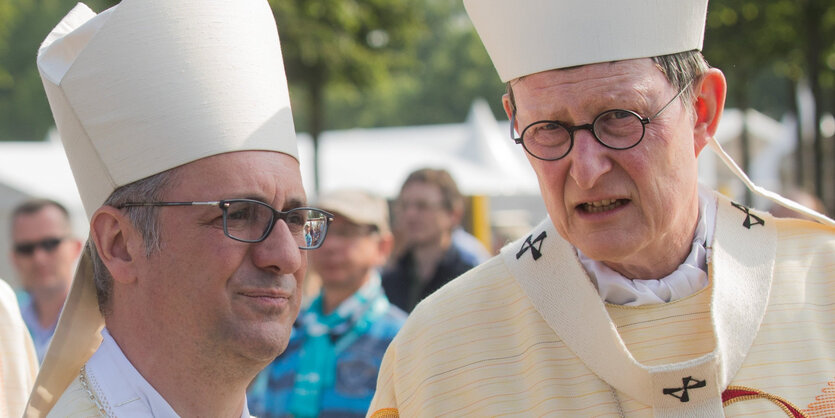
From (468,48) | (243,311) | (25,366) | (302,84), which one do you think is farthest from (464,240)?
(468,48)

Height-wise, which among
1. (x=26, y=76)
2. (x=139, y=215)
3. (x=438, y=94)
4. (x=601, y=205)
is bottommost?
(x=438, y=94)

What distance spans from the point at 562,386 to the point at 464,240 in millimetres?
4664

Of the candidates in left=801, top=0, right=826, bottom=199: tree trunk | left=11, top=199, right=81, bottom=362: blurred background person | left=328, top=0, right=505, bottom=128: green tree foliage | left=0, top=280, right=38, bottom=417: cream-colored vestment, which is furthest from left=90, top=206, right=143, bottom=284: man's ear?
left=328, top=0, right=505, bottom=128: green tree foliage

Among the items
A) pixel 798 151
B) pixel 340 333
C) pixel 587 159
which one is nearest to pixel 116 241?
pixel 587 159

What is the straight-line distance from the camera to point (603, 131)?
2.49 metres

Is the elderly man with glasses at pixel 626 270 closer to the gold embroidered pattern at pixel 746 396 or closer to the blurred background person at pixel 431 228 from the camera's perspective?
the gold embroidered pattern at pixel 746 396

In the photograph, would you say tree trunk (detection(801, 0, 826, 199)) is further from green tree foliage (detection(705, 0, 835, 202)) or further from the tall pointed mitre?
the tall pointed mitre

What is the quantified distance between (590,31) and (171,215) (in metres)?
1.14

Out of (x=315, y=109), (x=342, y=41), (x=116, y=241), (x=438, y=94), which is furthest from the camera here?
(x=438, y=94)

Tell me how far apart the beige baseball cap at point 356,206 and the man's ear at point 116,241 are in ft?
8.25

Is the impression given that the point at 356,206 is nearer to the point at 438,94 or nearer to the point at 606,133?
the point at 606,133

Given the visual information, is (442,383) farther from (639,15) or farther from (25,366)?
(25,366)

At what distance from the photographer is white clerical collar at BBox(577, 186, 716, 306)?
265cm

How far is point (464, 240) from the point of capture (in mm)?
7281
